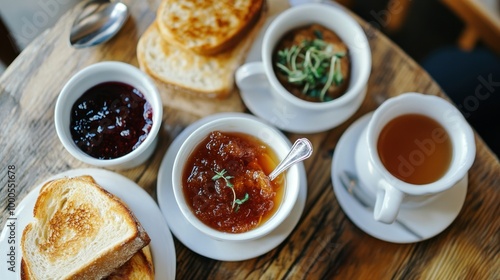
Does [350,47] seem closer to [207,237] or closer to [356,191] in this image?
[356,191]

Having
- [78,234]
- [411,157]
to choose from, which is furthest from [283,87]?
[78,234]

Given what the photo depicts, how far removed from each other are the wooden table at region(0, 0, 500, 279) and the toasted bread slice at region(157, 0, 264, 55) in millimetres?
183

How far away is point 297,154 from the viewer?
6.48 feet

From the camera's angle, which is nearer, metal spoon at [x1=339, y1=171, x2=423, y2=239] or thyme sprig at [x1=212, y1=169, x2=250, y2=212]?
thyme sprig at [x1=212, y1=169, x2=250, y2=212]

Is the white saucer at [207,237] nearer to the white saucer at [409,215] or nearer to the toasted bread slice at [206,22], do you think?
the white saucer at [409,215]

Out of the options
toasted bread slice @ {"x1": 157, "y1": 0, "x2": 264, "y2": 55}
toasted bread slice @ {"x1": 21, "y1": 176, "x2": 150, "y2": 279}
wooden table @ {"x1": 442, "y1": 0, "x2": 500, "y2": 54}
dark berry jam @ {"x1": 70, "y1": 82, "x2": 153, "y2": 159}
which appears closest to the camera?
toasted bread slice @ {"x1": 21, "y1": 176, "x2": 150, "y2": 279}

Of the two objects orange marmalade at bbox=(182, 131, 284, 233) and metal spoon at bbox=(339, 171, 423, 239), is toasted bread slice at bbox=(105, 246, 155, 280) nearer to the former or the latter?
orange marmalade at bbox=(182, 131, 284, 233)

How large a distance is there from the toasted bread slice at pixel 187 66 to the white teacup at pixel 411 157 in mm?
596

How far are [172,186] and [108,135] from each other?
11.7 inches

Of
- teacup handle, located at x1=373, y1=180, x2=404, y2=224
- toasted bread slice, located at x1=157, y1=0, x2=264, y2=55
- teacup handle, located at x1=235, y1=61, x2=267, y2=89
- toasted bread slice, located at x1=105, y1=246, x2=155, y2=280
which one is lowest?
toasted bread slice, located at x1=105, y1=246, x2=155, y2=280

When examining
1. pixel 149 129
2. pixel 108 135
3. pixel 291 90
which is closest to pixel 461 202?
pixel 291 90

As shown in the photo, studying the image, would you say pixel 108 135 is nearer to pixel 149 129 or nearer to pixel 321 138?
pixel 149 129

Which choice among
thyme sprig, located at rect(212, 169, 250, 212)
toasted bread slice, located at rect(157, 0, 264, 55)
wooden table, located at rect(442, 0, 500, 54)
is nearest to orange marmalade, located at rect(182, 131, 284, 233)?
thyme sprig, located at rect(212, 169, 250, 212)

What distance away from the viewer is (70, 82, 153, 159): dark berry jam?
2.04m
